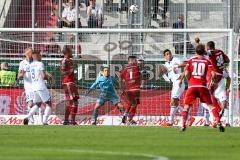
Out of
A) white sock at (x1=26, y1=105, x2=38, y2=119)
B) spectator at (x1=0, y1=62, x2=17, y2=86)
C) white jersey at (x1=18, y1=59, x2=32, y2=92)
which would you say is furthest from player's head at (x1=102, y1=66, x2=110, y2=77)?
white sock at (x1=26, y1=105, x2=38, y2=119)

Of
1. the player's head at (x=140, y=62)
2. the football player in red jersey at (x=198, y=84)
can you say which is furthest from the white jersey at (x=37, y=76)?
the football player in red jersey at (x=198, y=84)

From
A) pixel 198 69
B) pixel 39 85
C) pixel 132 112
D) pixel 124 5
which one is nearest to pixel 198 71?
pixel 198 69

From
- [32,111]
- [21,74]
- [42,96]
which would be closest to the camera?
[32,111]

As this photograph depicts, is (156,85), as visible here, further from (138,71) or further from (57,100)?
(57,100)

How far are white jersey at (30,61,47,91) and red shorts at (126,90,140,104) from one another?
281 centimetres

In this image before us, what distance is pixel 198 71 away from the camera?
832 inches

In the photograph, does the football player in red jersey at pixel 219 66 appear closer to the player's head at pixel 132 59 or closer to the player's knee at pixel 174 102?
the player's knee at pixel 174 102

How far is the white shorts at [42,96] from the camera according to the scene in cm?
2692

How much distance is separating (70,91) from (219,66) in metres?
5.60

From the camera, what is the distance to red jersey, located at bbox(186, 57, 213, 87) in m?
21.1

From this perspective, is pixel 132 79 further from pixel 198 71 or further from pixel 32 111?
pixel 198 71

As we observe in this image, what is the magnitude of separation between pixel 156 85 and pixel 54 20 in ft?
21.8

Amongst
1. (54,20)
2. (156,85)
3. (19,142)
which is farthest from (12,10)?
(19,142)

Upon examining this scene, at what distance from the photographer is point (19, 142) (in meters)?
16.2
